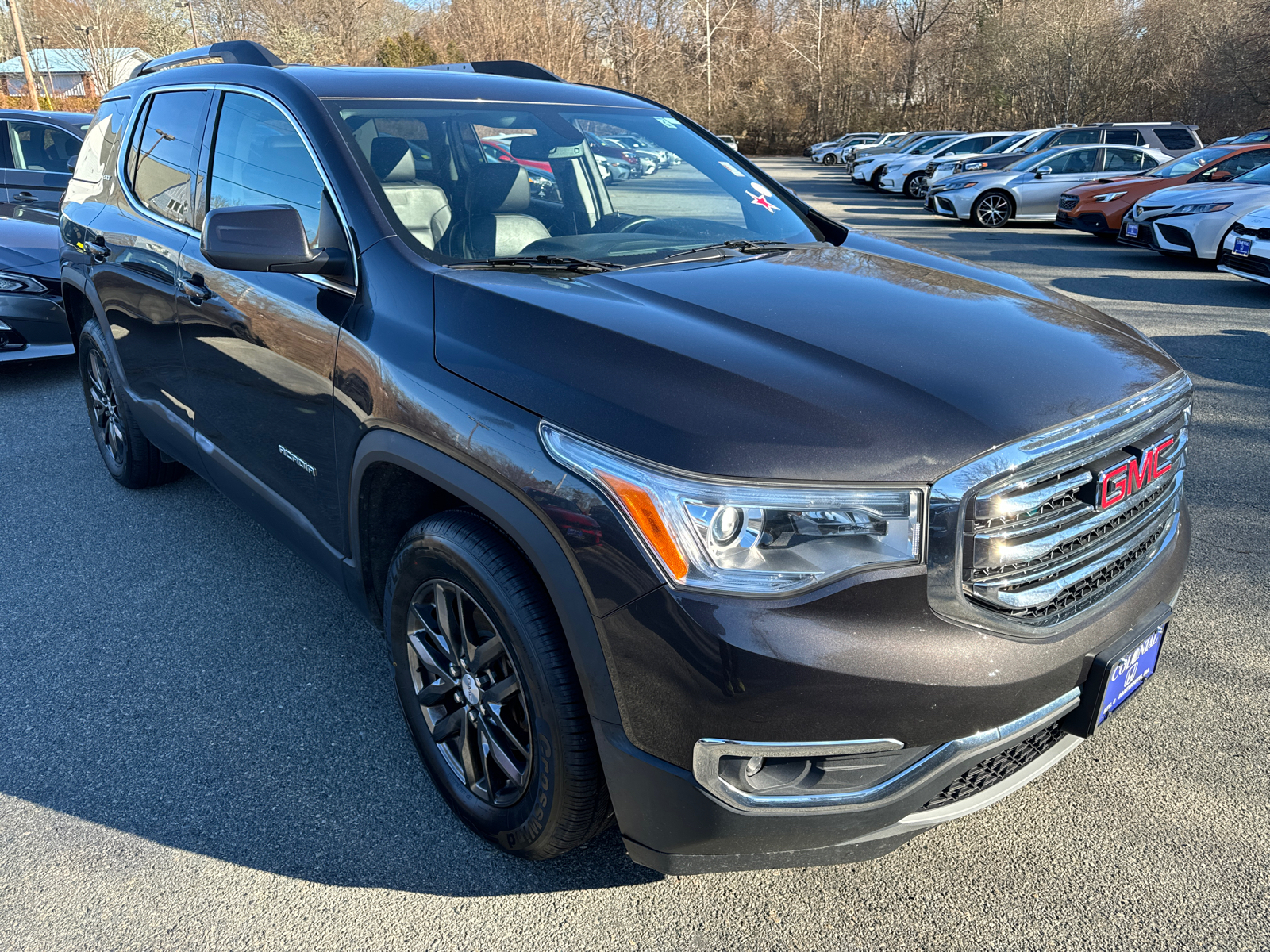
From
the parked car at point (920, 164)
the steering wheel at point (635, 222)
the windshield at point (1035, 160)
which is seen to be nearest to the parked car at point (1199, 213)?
the windshield at point (1035, 160)

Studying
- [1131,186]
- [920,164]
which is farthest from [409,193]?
[920,164]

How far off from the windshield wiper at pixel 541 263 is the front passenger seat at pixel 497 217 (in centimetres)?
5

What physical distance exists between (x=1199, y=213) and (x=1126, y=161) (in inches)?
243

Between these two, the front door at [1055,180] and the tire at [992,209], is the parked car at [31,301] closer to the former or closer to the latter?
the tire at [992,209]

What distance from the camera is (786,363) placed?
196cm

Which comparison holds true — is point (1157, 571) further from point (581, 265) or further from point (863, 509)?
point (581, 265)

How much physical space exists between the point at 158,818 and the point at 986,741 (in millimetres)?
2098

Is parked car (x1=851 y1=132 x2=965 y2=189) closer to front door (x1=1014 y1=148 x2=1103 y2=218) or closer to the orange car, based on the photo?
front door (x1=1014 y1=148 x2=1103 y2=218)

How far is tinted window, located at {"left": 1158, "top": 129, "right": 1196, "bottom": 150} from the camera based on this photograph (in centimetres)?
1716

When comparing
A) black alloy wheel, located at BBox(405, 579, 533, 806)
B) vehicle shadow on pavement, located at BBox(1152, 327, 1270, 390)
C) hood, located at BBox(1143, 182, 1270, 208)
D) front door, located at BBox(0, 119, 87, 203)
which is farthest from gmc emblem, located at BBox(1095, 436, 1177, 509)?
front door, located at BBox(0, 119, 87, 203)

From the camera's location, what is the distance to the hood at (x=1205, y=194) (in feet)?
33.4

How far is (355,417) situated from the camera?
2391 mm

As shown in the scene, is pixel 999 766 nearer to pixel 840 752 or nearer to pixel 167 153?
pixel 840 752

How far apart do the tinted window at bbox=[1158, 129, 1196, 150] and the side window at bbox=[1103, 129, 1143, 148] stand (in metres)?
0.10
